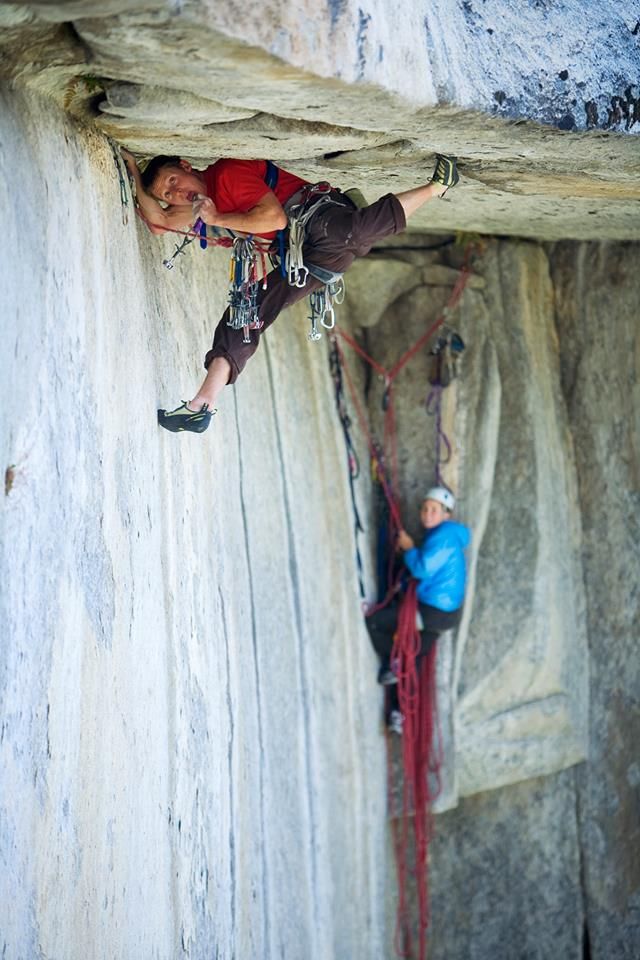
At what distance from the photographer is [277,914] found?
5.54 meters

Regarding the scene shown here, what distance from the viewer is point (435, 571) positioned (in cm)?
641

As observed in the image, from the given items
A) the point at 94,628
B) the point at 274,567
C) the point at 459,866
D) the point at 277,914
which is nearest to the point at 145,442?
the point at 94,628

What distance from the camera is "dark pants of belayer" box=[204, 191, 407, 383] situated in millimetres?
4531

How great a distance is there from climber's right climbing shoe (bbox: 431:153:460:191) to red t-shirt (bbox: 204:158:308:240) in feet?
1.62

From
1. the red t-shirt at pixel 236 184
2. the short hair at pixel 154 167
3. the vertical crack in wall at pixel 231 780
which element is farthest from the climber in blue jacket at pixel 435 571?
the short hair at pixel 154 167

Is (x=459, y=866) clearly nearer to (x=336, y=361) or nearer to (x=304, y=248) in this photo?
(x=336, y=361)

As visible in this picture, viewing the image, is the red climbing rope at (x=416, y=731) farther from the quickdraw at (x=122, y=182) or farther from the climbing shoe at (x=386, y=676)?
the quickdraw at (x=122, y=182)

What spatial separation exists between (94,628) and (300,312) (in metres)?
2.39

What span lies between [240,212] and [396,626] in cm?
258

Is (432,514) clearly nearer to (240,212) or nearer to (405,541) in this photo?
(405,541)

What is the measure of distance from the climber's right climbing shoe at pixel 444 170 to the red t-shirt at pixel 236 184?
1.62 feet

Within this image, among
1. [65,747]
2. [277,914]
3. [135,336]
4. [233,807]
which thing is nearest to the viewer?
[65,747]

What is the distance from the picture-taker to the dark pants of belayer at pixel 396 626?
6.46 metres

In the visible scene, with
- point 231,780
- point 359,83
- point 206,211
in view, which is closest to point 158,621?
point 231,780
